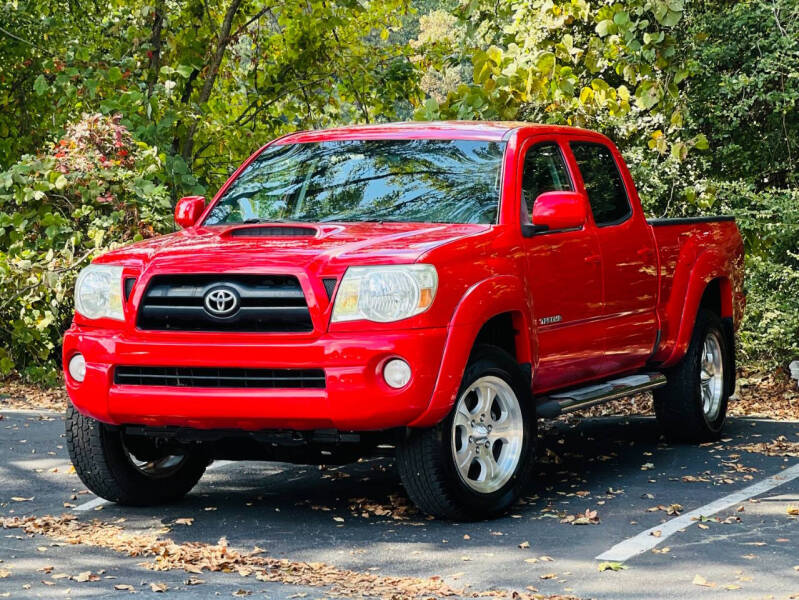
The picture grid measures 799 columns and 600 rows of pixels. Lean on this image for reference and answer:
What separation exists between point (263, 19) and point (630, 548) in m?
12.8

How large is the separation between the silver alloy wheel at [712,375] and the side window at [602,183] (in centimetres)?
144

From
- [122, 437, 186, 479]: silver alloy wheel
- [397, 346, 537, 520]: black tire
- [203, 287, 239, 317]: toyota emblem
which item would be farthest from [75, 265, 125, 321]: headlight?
[397, 346, 537, 520]: black tire

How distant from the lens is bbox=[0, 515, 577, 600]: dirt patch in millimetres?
5441

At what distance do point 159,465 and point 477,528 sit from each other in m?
1.88

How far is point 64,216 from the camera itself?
12938mm

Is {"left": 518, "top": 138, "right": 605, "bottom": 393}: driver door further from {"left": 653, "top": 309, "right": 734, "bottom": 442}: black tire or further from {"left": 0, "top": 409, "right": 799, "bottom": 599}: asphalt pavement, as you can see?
{"left": 653, "top": 309, "right": 734, "bottom": 442}: black tire

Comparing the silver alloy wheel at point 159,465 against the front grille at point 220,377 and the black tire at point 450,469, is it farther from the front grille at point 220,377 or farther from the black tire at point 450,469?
the black tire at point 450,469

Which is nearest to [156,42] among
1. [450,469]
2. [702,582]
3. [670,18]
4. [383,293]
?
[670,18]

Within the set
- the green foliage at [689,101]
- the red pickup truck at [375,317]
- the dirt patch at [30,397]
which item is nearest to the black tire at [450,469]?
the red pickup truck at [375,317]

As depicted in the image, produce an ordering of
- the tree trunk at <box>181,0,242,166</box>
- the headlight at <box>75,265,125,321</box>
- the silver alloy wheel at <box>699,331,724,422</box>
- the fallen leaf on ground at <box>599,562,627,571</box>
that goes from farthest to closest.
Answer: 1. the tree trunk at <box>181,0,242,166</box>
2. the silver alloy wheel at <box>699,331,724,422</box>
3. the headlight at <box>75,265,125,321</box>
4. the fallen leaf on ground at <box>599,562,627,571</box>

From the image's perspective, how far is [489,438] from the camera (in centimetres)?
691

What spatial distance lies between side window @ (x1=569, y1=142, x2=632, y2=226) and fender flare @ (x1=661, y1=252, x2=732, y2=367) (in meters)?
0.80

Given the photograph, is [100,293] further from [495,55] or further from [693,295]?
[495,55]

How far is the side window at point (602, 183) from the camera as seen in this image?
846cm
